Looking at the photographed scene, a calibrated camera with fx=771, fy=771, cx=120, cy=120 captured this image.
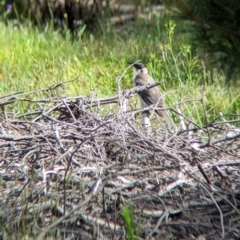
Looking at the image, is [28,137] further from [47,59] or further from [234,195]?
[47,59]

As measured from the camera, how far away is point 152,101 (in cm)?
594

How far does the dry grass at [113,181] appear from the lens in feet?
12.3

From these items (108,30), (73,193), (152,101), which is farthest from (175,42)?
(73,193)

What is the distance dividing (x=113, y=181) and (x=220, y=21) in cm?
220

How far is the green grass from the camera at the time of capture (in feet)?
21.9

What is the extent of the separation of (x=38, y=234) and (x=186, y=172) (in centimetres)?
88

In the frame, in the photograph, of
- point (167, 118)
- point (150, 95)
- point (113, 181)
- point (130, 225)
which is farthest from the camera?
point (150, 95)

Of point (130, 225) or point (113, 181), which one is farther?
point (113, 181)

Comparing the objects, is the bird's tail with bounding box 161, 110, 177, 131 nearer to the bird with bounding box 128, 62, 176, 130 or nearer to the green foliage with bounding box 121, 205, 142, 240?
the bird with bounding box 128, 62, 176, 130

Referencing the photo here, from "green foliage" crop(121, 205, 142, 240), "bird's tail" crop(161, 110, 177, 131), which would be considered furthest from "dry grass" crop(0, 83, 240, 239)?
"bird's tail" crop(161, 110, 177, 131)

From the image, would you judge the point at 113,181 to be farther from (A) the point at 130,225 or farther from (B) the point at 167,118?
(B) the point at 167,118

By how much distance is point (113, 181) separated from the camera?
4.13 metres

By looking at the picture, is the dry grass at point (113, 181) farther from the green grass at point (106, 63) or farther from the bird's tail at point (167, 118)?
the green grass at point (106, 63)

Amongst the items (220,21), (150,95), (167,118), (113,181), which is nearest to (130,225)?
(113,181)
